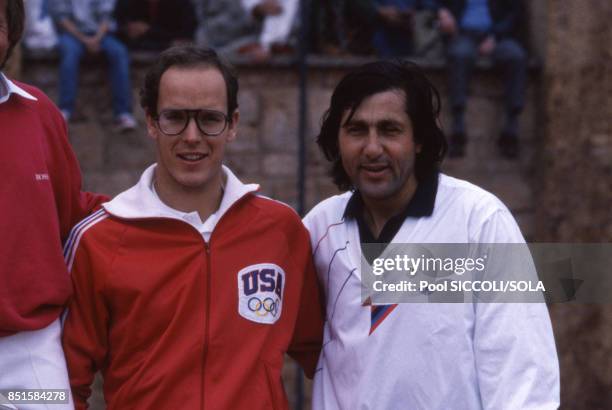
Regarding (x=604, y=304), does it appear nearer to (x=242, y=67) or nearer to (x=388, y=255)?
(x=242, y=67)

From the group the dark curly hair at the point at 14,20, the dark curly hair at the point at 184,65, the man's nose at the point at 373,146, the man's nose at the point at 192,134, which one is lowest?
the man's nose at the point at 373,146

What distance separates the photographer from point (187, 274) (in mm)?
3271

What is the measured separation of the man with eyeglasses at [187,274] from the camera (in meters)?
3.21

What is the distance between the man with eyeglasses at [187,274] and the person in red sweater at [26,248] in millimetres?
99

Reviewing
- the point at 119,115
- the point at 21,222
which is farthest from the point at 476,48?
the point at 21,222

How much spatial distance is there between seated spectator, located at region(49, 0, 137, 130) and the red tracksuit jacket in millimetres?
4074

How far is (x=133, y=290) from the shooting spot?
10.5ft

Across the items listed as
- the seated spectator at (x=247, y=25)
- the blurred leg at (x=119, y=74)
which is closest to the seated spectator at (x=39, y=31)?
the blurred leg at (x=119, y=74)

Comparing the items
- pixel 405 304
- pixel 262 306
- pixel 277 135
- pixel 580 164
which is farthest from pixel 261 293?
pixel 580 164

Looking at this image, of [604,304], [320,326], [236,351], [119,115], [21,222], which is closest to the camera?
[21,222]

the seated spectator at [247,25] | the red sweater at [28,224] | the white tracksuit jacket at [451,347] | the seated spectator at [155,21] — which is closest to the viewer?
the red sweater at [28,224]

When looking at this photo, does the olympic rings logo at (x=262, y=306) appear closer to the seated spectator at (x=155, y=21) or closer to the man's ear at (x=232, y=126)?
the man's ear at (x=232, y=126)

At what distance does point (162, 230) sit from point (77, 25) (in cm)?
450

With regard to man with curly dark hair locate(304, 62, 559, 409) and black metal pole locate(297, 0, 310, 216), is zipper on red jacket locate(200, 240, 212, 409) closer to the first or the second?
man with curly dark hair locate(304, 62, 559, 409)
